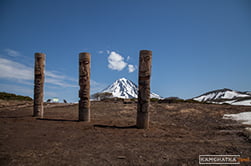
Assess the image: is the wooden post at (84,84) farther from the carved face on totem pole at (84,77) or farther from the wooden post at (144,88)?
the wooden post at (144,88)

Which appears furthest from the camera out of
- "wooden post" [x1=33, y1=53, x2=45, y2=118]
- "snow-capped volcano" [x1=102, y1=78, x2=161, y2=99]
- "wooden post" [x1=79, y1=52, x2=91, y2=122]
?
"snow-capped volcano" [x1=102, y1=78, x2=161, y2=99]

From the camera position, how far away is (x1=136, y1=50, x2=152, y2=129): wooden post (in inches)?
336

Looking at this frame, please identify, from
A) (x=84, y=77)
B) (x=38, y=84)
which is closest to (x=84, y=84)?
(x=84, y=77)

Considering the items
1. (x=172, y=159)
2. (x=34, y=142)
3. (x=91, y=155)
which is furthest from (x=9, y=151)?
(x=172, y=159)

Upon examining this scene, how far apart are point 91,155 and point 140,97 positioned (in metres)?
4.72

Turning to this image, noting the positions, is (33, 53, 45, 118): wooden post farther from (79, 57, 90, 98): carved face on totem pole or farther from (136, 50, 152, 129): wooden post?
(136, 50, 152, 129): wooden post

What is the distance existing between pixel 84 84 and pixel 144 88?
12.8ft

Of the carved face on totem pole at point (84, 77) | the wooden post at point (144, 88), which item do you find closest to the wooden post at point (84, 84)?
the carved face on totem pole at point (84, 77)

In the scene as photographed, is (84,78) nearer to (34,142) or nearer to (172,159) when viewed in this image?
(34,142)

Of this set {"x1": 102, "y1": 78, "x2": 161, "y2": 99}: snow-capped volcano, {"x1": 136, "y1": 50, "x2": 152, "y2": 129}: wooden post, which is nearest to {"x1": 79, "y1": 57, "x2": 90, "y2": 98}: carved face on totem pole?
{"x1": 136, "y1": 50, "x2": 152, "y2": 129}: wooden post

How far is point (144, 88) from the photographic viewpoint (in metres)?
8.64

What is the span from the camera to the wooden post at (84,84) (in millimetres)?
10055

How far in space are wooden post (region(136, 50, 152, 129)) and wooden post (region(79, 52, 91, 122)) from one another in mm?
3382

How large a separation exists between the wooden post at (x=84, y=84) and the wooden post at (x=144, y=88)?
3.38 m
